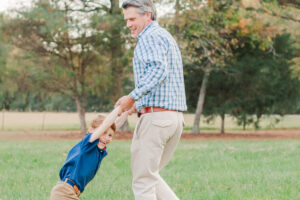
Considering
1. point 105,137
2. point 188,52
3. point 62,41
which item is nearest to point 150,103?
point 105,137

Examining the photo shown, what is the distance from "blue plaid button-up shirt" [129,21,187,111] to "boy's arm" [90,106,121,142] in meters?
0.20

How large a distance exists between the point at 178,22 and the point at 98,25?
3.32 meters

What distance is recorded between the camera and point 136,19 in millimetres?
3332

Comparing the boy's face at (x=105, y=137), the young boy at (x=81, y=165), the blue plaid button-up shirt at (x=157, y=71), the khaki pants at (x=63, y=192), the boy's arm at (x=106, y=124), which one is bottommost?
the khaki pants at (x=63, y=192)

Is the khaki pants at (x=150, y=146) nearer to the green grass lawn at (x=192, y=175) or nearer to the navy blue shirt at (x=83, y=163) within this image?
the navy blue shirt at (x=83, y=163)

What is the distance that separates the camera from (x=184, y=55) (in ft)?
55.6

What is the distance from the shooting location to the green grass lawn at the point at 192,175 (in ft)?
17.0

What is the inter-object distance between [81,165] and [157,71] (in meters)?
1.05

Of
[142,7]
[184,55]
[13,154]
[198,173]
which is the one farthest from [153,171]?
[184,55]

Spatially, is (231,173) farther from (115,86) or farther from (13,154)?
(115,86)

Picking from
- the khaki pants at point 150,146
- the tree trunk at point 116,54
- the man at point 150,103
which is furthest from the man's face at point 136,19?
the tree trunk at point 116,54

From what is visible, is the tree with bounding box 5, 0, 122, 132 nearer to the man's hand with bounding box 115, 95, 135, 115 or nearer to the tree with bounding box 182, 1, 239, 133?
the tree with bounding box 182, 1, 239, 133

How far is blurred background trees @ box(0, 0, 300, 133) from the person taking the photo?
1716cm

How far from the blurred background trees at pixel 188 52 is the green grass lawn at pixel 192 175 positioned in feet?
26.1
